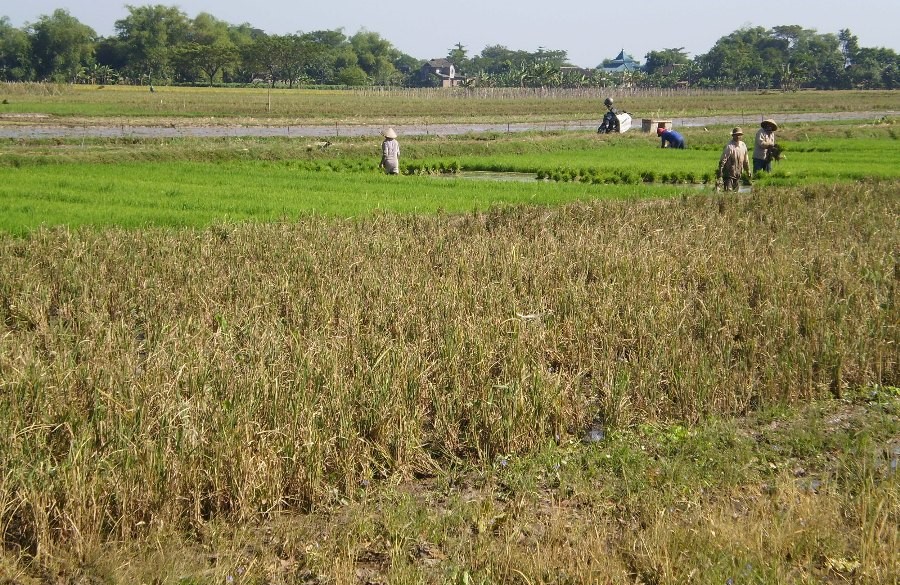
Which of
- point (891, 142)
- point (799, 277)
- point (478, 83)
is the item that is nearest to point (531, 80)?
point (478, 83)

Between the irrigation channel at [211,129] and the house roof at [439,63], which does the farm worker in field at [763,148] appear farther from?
the house roof at [439,63]

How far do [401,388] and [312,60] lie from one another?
101032 mm

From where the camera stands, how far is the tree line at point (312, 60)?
8650 cm

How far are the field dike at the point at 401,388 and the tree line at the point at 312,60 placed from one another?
78186mm

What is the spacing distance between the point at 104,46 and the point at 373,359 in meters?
95.7

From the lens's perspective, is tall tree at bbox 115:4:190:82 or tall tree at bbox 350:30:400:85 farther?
tall tree at bbox 350:30:400:85

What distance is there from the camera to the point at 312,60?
335 feet

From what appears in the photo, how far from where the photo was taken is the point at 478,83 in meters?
122

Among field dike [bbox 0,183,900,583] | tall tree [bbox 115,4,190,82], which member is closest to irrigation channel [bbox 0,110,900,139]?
field dike [bbox 0,183,900,583]

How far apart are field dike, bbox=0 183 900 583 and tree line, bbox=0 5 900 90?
78.2 meters

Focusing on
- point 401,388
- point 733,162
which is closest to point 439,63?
point 733,162

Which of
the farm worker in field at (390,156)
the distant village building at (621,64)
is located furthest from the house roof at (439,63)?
the farm worker in field at (390,156)

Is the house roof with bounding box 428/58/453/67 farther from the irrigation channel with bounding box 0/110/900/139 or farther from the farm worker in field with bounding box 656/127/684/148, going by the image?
the farm worker in field with bounding box 656/127/684/148

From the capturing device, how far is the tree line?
86.5 m
